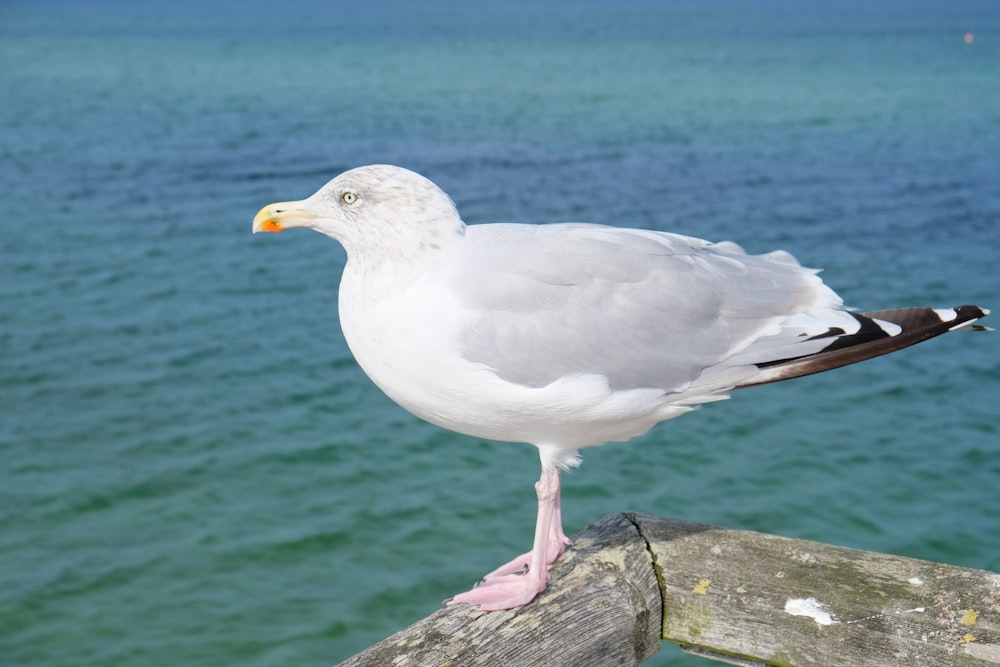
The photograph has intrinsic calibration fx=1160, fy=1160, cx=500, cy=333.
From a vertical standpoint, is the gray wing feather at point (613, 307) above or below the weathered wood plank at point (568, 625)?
above

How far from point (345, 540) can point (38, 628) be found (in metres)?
1.64

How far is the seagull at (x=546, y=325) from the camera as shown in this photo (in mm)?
2775

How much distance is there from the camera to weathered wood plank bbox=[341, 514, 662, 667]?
7.88 ft

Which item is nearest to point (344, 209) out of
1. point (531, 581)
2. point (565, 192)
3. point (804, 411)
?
point (531, 581)

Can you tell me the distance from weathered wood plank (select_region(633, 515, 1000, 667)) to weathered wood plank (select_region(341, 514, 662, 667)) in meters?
0.08

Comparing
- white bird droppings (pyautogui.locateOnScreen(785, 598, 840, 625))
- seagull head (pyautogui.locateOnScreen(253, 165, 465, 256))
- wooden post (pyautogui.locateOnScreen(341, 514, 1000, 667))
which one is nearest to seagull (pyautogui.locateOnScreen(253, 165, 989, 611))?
seagull head (pyautogui.locateOnScreen(253, 165, 465, 256))

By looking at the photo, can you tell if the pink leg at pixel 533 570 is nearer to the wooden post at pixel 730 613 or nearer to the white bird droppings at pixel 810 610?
the wooden post at pixel 730 613

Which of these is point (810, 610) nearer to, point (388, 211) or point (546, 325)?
point (546, 325)

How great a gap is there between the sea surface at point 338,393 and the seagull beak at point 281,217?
128 inches

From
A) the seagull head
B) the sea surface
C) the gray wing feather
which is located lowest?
the sea surface

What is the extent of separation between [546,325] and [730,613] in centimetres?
82

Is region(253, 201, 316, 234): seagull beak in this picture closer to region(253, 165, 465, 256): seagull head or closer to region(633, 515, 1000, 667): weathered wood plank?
region(253, 165, 465, 256): seagull head

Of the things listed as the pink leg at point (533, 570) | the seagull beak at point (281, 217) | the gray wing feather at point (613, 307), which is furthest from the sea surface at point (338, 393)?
the seagull beak at point (281, 217)

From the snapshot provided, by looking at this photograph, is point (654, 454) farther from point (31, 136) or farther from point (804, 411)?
point (31, 136)
